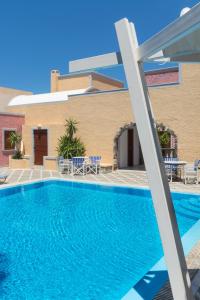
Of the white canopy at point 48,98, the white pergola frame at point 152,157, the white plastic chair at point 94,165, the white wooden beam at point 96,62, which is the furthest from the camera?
the white canopy at point 48,98

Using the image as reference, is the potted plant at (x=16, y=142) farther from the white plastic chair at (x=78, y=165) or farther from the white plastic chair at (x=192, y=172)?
the white plastic chair at (x=192, y=172)

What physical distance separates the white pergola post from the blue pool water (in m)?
1.87

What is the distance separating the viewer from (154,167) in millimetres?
3088

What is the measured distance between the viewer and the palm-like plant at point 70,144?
59.4ft

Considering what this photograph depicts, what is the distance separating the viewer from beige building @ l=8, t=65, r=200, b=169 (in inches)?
605

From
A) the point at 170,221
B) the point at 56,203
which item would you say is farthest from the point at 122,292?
the point at 56,203

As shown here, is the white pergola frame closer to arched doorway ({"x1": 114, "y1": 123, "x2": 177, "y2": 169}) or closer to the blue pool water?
the blue pool water

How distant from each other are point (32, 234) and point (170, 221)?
17.7ft

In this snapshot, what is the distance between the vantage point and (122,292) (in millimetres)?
4715

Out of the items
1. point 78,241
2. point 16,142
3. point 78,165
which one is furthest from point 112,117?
point 78,241

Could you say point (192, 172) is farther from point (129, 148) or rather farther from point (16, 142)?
point (16, 142)

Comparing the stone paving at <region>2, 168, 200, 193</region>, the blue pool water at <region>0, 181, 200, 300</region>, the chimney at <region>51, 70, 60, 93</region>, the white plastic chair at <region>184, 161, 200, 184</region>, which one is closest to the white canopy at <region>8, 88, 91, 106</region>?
the chimney at <region>51, 70, 60, 93</region>

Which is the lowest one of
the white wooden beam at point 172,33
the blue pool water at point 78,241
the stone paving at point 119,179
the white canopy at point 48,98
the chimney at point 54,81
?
the blue pool water at point 78,241

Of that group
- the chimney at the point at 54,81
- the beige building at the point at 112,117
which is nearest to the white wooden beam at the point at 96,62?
the beige building at the point at 112,117
